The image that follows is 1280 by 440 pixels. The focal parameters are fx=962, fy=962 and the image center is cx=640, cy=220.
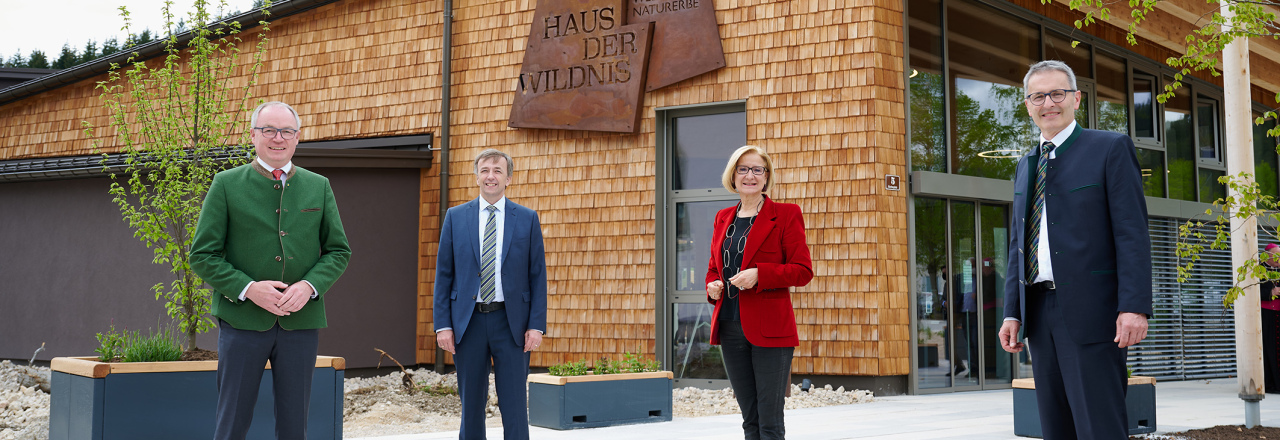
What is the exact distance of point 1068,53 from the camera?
1080 cm

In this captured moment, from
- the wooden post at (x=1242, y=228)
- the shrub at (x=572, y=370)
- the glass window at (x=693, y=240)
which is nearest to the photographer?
the wooden post at (x=1242, y=228)

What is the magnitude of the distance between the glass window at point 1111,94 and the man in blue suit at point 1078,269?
30.7 ft

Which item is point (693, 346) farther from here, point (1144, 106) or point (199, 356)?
point (1144, 106)

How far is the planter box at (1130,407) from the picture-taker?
18.0 ft

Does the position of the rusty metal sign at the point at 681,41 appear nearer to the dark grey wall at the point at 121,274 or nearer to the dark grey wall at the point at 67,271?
the dark grey wall at the point at 121,274

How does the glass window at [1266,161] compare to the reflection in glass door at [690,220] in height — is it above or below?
above

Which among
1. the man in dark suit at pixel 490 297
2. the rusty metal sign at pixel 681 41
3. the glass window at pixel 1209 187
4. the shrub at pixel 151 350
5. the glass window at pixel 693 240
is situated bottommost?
the shrub at pixel 151 350

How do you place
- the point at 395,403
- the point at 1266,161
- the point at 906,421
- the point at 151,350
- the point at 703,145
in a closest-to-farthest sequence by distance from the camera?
the point at 151,350, the point at 906,421, the point at 395,403, the point at 703,145, the point at 1266,161

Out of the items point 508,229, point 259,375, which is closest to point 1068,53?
point 508,229

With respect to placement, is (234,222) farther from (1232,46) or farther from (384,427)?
(1232,46)

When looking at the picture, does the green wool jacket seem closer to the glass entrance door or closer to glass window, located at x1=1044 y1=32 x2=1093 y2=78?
the glass entrance door

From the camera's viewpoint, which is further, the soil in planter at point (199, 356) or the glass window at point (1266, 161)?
the glass window at point (1266, 161)

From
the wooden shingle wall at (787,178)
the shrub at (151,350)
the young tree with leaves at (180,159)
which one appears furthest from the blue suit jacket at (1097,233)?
the wooden shingle wall at (787,178)

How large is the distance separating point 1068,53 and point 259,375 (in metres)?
10.1
